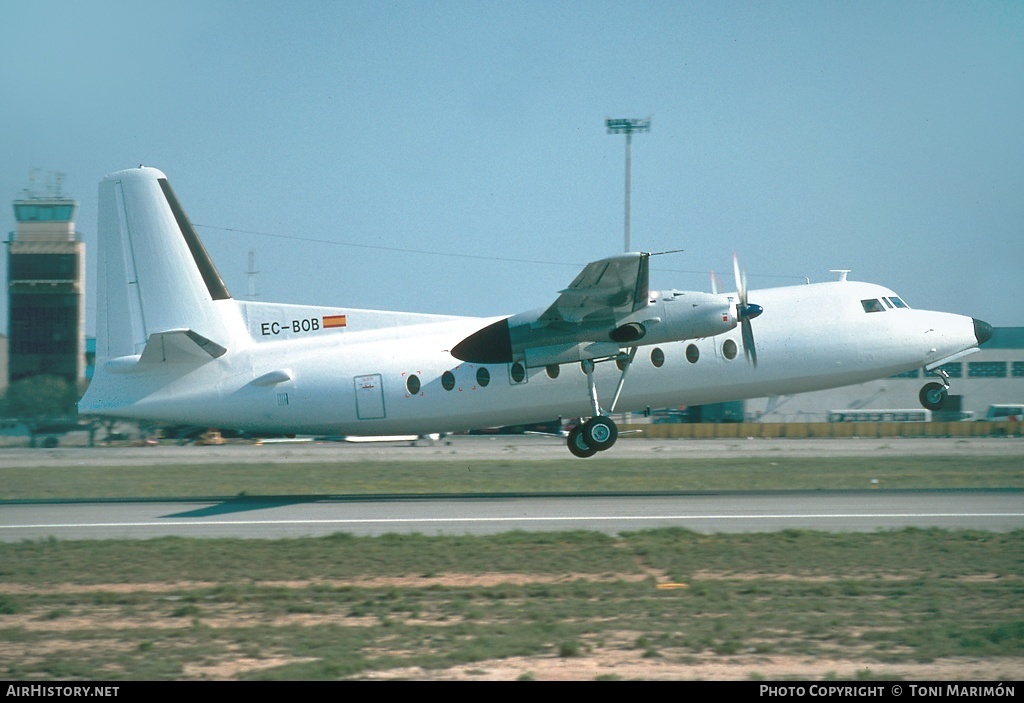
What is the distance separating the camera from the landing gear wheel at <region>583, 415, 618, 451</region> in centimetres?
2108

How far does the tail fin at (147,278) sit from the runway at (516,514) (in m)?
3.76

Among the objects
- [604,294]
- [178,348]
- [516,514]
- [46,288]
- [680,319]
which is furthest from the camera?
[46,288]

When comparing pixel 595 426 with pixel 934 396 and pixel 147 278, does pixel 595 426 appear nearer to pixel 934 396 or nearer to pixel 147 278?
pixel 934 396

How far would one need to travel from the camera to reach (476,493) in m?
23.4

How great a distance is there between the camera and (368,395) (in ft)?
68.1

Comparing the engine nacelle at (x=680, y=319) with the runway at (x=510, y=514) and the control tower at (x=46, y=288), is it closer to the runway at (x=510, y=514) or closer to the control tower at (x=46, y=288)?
the runway at (x=510, y=514)

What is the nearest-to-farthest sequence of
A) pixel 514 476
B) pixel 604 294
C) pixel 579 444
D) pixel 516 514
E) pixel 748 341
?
pixel 516 514, pixel 604 294, pixel 748 341, pixel 579 444, pixel 514 476

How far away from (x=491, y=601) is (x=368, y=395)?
30.3 feet

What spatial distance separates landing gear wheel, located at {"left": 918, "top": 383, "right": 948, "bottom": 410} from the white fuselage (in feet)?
2.50

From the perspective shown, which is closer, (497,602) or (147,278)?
(497,602)

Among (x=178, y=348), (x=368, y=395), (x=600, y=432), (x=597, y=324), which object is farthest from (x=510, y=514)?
(x=178, y=348)

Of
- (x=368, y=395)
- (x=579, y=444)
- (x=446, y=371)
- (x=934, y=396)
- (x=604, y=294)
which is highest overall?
(x=604, y=294)

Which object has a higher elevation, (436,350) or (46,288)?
(46,288)
